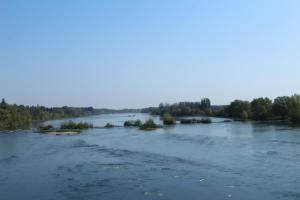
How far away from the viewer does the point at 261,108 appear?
9756 centimetres

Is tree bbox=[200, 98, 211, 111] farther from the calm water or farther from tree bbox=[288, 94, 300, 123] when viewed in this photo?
the calm water

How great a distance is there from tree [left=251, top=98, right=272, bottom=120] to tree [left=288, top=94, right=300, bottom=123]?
1207cm

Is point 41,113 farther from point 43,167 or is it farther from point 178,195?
point 178,195

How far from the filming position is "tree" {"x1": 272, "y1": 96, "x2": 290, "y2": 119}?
8670 cm

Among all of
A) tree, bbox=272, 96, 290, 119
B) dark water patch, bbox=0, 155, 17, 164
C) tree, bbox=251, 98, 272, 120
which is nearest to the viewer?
dark water patch, bbox=0, 155, 17, 164

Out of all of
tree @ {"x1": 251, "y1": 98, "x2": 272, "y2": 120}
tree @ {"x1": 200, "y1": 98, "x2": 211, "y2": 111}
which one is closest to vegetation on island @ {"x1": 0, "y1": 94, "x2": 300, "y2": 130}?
tree @ {"x1": 251, "y1": 98, "x2": 272, "y2": 120}

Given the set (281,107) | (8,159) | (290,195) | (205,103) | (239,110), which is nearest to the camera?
(290,195)

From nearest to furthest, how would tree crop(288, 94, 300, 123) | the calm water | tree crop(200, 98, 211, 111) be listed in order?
the calm water → tree crop(288, 94, 300, 123) → tree crop(200, 98, 211, 111)

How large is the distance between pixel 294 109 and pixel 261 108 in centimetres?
2088

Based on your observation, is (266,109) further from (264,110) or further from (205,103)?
(205,103)

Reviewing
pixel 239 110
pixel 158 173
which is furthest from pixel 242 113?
pixel 158 173

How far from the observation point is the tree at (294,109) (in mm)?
75375

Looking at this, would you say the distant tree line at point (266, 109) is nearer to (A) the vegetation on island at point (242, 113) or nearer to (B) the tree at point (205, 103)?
(A) the vegetation on island at point (242, 113)

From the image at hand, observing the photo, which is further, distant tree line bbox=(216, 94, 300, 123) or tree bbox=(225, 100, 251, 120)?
tree bbox=(225, 100, 251, 120)
